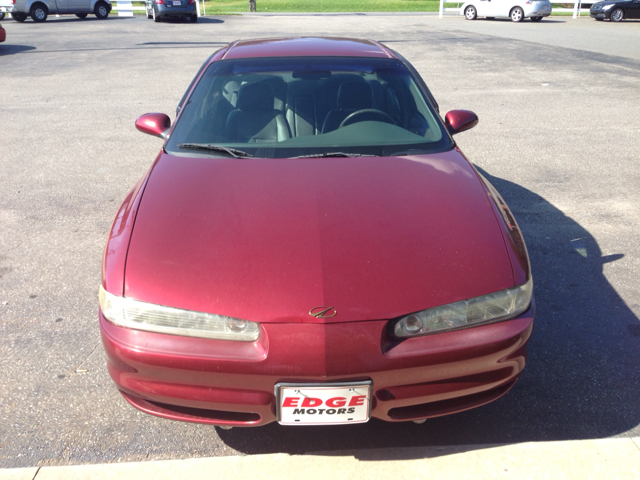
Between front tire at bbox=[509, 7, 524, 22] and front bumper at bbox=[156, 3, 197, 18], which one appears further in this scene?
front tire at bbox=[509, 7, 524, 22]

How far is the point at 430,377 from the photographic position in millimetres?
2127

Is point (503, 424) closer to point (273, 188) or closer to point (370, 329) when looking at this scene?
point (370, 329)

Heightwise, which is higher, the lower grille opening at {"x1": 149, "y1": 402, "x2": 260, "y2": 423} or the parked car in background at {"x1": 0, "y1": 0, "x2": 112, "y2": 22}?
the parked car in background at {"x1": 0, "y1": 0, "x2": 112, "y2": 22}

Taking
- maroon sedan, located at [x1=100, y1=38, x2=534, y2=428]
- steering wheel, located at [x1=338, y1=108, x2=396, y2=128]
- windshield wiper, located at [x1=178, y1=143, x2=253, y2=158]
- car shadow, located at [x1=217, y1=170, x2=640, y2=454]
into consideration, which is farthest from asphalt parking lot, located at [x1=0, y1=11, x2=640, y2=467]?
steering wheel, located at [x1=338, y1=108, x2=396, y2=128]

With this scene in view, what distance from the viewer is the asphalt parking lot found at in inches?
100

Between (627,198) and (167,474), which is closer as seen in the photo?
(167,474)

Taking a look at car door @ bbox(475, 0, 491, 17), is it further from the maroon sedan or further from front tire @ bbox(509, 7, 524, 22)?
the maroon sedan

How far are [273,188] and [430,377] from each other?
119 cm

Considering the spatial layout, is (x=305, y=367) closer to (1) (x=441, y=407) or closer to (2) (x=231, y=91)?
(1) (x=441, y=407)

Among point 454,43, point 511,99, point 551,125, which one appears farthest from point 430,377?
point 454,43

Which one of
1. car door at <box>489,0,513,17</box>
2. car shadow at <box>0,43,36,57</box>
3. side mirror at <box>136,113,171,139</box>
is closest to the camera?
side mirror at <box>136,113,171,139</box>

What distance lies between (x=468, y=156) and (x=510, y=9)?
73.5ft

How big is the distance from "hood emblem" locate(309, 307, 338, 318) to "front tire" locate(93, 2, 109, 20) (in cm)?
2816

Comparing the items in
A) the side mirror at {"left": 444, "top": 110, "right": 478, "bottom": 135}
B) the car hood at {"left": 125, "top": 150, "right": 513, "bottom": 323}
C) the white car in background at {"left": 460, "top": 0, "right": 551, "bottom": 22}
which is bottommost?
the white car in background at {"left": 460, "top": 0, "right": 551, "bottom": 22}
